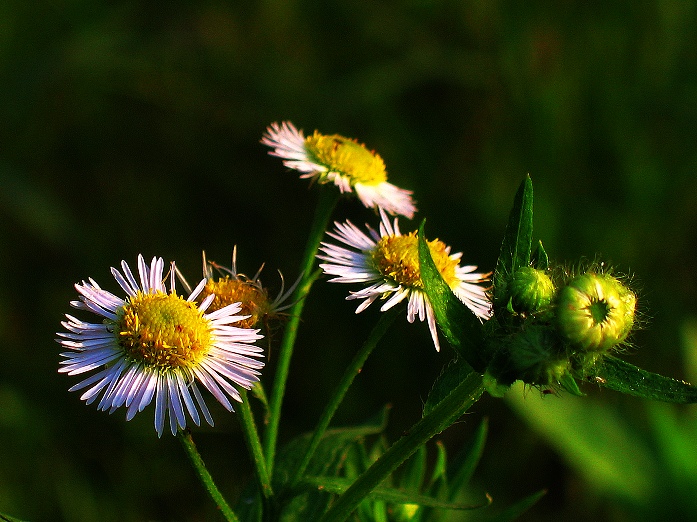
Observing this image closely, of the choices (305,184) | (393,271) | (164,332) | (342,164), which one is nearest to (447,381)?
Answer: (393,271)

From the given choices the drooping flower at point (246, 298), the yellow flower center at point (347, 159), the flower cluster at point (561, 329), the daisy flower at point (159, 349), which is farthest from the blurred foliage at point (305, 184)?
the flower cluster at point (561, 329)

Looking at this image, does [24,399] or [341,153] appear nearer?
[341,153]

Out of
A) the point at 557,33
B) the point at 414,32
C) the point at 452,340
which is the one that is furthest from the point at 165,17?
the point at 452,340

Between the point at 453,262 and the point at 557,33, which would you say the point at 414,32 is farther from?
the point at 453,262

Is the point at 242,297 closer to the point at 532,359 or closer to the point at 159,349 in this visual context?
the point at 159,349

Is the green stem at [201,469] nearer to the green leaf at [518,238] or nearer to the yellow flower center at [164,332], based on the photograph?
the yellow flower center at [164,332]

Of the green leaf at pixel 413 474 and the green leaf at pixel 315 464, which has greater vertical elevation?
the green leaf at pixel 413 474
